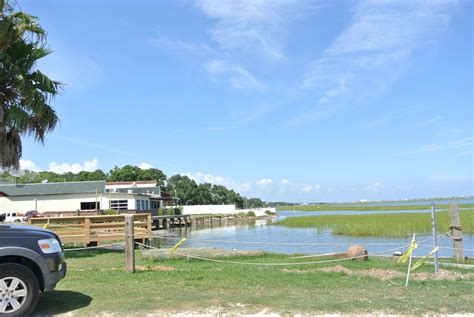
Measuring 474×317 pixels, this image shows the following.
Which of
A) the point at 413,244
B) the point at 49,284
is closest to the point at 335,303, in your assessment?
the point at 413,244

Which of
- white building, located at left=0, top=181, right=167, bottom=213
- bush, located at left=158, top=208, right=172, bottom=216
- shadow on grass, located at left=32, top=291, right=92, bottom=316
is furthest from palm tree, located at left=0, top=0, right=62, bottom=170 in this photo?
bush, located at left=158, top=208, right=172, bottom=216

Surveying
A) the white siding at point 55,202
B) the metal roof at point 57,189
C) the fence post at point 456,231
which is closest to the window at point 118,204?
the white siding at point 55,202

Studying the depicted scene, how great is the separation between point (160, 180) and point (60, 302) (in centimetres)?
12340

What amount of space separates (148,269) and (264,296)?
419 centimetres

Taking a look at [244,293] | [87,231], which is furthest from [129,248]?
[87,231]

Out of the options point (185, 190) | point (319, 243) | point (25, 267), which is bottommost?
point (319, 243)

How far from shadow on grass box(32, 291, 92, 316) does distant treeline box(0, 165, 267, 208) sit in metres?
103

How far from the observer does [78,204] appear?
2119 inches

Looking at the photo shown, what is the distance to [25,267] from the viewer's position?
255 inches

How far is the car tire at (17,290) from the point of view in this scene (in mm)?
6262

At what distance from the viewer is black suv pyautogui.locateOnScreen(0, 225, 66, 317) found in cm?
630

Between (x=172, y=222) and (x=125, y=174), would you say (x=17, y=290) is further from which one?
(x=125, y=174)

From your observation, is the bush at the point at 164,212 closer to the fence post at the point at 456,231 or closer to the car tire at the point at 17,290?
the fence post at the point at 456,231

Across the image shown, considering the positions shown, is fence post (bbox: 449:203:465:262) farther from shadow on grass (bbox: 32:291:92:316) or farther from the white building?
the white building
